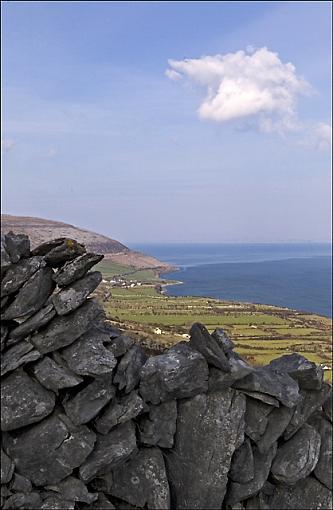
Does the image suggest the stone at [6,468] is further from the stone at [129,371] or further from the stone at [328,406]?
the stone at [328,406]

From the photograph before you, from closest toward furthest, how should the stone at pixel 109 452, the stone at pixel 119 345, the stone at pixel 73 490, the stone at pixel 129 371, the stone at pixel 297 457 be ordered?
the stone at pixel 73 490
the stone at pixel 109 452
the stone at pixel 129 371
the stone at pixel 119 345
the stone at pixel 297 457

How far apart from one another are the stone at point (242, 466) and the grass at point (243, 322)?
35282mm

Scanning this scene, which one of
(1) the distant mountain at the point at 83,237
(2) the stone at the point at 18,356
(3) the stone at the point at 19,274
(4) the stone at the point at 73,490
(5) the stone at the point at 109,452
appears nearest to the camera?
(2) the stone at the point at 18,356

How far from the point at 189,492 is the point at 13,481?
5.29m

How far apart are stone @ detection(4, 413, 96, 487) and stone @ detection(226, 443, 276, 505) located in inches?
203

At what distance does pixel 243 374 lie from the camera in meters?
14.0

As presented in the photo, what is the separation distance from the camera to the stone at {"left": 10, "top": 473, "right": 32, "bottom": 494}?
1156cm

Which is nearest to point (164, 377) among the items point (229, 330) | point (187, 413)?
point (187, 413)

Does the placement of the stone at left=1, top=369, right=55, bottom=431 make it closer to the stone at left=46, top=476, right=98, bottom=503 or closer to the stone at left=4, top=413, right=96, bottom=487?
the stone at left=4, top=413, right=96, bottom=487

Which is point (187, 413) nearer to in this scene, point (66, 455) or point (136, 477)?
point (136, 477)

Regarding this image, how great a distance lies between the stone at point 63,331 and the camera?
12.2 meters

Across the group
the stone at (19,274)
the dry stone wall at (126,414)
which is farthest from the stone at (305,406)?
the stone at (19,274)

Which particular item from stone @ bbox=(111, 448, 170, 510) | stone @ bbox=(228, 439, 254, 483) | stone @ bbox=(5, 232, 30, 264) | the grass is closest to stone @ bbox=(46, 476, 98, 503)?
stone @ bbox=(111, 448, 170, 510)

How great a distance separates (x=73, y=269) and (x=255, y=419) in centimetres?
765
